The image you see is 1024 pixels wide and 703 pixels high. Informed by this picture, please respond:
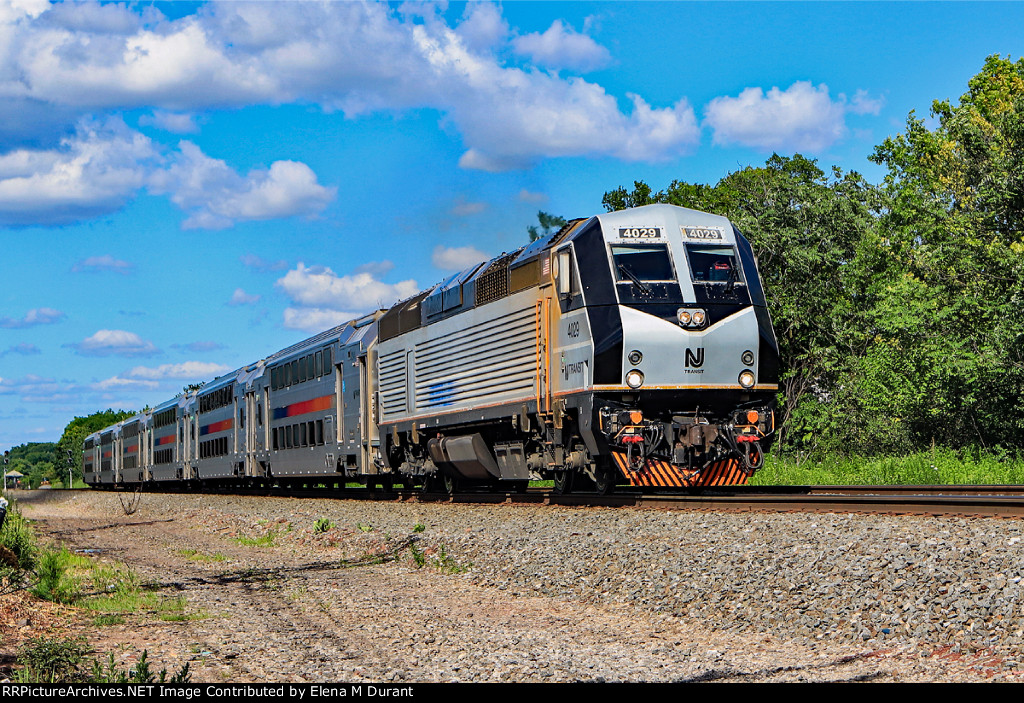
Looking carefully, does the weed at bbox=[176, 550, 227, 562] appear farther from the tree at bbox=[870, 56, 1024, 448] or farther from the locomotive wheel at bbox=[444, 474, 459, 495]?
the tree at bbox=[870, 56, 1024, 448]

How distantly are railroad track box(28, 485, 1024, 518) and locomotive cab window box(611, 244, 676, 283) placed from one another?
11.3 ft

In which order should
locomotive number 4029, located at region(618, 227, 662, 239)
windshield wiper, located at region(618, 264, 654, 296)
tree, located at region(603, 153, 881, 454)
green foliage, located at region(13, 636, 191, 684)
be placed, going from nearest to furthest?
green foliage, located at region(13, 636, 191, 684), windshield wiper, located at region(618, 264, 654, 296), locomotive number 4029, located at region(618, 227, 662, 239), tree, located at region(603, 153, 881, 454)

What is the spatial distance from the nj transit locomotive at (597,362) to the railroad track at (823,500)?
1.34 feet

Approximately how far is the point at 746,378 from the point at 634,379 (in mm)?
1911

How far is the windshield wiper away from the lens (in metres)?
16.0

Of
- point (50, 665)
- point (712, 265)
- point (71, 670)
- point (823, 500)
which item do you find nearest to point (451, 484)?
point (712, 265)

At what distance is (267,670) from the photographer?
7.96m

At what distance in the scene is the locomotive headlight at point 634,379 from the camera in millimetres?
15500

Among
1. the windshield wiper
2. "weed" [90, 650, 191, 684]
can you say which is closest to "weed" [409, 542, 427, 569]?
the windshield wiper

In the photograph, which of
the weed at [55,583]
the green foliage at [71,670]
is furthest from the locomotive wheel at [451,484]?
the green foliage at [71,670]

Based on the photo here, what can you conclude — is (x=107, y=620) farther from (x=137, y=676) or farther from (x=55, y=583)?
(x=137, y=676)

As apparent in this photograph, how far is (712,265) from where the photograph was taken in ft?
54.2

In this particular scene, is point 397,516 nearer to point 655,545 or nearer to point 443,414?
point 443,414

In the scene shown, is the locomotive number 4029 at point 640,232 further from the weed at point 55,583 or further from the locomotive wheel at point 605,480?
the weed at point 55,583
